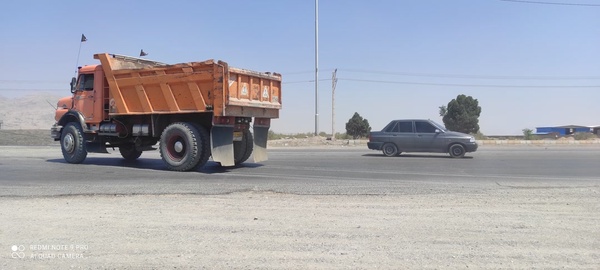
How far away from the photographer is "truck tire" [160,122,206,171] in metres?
13.5

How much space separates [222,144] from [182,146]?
1.17 meters

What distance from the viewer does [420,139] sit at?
20766mm

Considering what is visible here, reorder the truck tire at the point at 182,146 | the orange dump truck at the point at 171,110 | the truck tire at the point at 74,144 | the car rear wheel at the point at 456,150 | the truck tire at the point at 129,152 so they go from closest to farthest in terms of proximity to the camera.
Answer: the orange dump truck at the point at 171,110, the truck tire at the point at 182,146, the truck tire at the point at 74,144, the truck tire at the point at 129,152, the car rear wheel at the point at 456,150

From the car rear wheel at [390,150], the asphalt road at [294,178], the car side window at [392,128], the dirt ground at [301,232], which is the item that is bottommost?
the dirt ground at [301,232]

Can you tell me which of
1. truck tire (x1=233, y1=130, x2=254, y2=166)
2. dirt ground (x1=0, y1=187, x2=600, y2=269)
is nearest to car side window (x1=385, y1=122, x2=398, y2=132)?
truck tire (x1=233, y1=130, x2=254, y2=166)

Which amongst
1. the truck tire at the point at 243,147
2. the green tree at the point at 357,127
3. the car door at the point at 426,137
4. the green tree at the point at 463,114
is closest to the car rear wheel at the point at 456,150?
the car door at the point at 426,137

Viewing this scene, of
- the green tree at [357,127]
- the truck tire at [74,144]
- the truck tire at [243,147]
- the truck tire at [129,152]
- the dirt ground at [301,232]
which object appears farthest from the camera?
the green tree at [357,127]

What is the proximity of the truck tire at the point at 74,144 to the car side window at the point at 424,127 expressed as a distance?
12.9 meters

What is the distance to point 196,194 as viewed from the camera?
31.1 feet

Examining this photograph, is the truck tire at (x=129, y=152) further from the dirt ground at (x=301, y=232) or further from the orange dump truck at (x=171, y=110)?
the dirt ground at (x=301, y=232)

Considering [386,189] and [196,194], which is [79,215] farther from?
[386,189]

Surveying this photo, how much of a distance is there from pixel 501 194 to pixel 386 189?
7.14 feet

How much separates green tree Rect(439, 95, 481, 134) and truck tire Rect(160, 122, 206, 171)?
39688mm

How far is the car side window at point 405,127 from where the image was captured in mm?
21112
